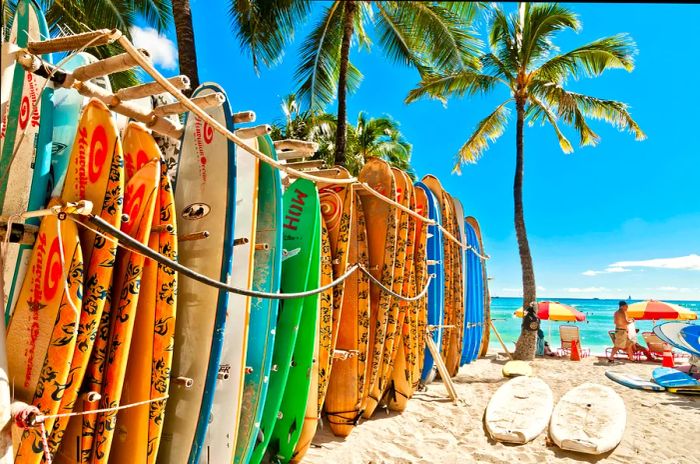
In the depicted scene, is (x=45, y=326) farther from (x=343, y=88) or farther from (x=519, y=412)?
(x=343, y=88)

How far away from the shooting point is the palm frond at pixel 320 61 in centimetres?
1038

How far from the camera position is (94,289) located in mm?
1852

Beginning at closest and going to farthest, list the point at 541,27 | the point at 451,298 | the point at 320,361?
1. the point at 320,361
2. the point at 451,298
3. the point at 541,27

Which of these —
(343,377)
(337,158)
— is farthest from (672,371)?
(337,158)

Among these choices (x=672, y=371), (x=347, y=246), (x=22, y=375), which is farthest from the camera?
(x=672, y=371)

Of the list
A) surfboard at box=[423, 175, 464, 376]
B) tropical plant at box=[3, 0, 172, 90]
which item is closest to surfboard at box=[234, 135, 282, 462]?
surfboard at box=[423, 175, 464, 376]

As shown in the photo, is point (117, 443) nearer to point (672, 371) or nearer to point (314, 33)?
point (672, 371)

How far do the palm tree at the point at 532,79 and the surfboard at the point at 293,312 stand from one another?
7177mm

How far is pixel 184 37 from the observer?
21.0ft

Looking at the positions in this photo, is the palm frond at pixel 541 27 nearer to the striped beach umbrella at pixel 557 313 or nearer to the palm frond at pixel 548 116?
the palm frond at pixel 548 116

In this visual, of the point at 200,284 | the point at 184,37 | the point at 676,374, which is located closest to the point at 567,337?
the point at 676,374

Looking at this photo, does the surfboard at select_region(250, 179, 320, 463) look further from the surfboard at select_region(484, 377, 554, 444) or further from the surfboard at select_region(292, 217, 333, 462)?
the surfboard at select_region(484, 377, 554, 444)

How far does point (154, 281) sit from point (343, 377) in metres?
2.24

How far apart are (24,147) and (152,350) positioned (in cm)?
109
